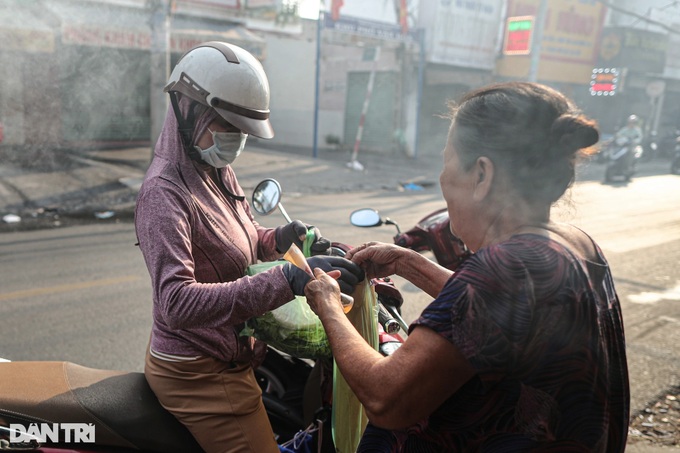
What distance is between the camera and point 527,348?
47.3 inches

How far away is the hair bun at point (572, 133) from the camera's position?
132 cm

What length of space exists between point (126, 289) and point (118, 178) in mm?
7187

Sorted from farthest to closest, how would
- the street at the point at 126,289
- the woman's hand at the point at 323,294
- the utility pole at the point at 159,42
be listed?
the utility pole at the point at 159,42
the street at the point at 126,289
the woman's hand at the point at 323,294

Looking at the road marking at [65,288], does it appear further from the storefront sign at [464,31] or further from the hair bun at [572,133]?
the storefront sign at [464,31]

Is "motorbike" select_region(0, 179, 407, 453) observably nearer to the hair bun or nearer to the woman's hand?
the woman's hand

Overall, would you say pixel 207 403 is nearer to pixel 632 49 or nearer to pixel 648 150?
pixel 648 150

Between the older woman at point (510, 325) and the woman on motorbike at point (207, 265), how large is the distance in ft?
1.17

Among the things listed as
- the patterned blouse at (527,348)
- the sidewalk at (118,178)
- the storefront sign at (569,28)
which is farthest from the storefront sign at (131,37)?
the storefront sign at (569,28)

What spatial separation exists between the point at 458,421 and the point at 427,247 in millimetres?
1753

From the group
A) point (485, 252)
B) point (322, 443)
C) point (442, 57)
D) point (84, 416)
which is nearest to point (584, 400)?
point (485, 252)

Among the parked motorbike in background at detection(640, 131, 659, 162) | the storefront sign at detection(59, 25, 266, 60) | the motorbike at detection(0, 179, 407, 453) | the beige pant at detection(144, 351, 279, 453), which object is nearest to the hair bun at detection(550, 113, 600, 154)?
the motorbike at detection(0, 179, 407, 453)

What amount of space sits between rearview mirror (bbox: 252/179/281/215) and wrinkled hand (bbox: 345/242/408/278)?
55 centimetres

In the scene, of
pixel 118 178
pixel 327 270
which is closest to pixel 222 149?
pixel 327 270

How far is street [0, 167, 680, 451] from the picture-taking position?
4219 millimetres
